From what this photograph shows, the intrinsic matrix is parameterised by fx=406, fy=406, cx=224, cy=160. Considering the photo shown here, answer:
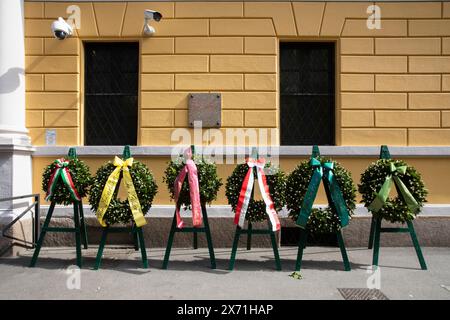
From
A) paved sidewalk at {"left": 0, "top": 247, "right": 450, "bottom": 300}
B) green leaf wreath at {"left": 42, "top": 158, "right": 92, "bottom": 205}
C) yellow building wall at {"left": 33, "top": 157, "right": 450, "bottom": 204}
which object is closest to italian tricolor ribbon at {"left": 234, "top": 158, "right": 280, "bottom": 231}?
paved sidewalk at {"left": 0, "top": 247, "right": 450, "bottom": 300}

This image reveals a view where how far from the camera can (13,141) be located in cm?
699

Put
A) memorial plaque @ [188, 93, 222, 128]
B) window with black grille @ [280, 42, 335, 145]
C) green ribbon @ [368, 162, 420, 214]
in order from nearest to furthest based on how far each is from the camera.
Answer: green ribbon @ [368, 162, 420, 214] < memorial plaque @ [188, 93, 222, 128] < window with black grille @ [280, 42, 335, 145]

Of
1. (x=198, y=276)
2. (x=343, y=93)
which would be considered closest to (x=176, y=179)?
(x=198, y=276)

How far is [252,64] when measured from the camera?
767 cm

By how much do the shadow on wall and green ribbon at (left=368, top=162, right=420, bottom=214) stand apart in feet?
21.3

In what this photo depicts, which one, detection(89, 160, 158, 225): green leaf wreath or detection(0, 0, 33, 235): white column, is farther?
detection(0, 0, 33, 235): white column

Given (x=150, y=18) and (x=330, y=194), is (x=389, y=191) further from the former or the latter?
(x=150, y=18)

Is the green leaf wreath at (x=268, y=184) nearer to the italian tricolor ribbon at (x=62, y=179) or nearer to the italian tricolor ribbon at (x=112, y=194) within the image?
the italian tricolor ribbon at (x=112, y=194)

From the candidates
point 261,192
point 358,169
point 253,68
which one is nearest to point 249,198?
point 261,192

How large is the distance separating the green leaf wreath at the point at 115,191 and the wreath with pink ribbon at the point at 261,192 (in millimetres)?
1230

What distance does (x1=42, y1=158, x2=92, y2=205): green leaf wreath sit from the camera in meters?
6.14

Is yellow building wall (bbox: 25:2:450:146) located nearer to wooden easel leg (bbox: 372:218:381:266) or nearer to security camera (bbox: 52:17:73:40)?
security camera (bbox: 52:17:73:40)

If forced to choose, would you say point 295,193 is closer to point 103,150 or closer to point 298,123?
A: point 298,123

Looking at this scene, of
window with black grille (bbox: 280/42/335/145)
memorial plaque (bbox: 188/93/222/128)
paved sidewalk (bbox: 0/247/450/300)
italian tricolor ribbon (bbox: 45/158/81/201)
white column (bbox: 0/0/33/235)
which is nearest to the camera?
paved sidewalk (bbox: 0/247/450/300)
